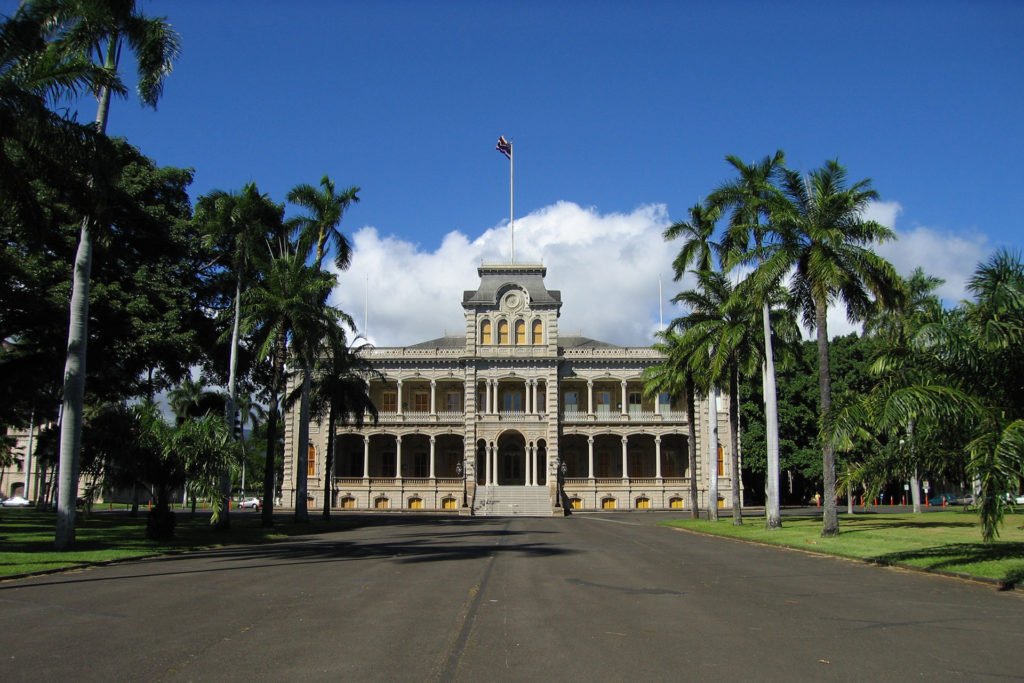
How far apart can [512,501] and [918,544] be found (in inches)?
1378

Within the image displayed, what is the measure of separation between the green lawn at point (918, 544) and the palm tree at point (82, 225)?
18703 mm

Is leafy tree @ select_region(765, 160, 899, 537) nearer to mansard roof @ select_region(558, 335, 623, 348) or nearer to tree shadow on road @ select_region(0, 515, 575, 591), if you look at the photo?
tree shadow on road @ select_region(0, 515, 575, 591)

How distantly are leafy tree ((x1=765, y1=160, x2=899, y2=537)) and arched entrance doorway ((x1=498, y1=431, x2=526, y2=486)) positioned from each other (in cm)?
3510

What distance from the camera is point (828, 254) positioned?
81.4 ft

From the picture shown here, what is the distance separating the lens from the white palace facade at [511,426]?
5759 centimetres

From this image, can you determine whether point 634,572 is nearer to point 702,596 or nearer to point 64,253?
point 702,596

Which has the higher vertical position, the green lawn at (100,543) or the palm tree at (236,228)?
the palm tree at (236,228)

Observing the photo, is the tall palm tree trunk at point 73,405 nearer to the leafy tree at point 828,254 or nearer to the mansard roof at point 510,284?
the leafy tree at point 828,254

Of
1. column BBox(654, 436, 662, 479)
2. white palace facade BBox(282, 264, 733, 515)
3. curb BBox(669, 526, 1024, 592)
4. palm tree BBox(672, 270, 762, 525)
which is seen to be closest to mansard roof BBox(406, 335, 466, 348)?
white palace facade BBox(282, 264, 733, 515)

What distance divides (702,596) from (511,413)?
45248mm

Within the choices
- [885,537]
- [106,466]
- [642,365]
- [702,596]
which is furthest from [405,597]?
[642,365]

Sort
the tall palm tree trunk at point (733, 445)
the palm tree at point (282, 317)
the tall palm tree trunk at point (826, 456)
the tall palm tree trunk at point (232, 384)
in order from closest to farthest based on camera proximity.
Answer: the tall palm tree trunk at point (826, 456) < the tall palm tree trunk at point (232, 384) < the palm tree at point (282, 317) < the tall palm tree trunk at point (733, 445)

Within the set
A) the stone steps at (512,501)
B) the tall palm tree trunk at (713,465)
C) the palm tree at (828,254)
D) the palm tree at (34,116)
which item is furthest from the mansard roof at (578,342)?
the palm tree at (34,116)

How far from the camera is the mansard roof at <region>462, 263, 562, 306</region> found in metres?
58.2
